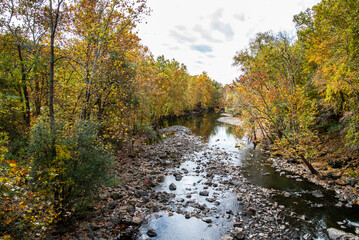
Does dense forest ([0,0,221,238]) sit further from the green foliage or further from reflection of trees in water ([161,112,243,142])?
reflection of trees in water ([161,112,243,142])

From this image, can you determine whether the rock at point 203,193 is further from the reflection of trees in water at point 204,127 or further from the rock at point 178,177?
the reflection of trees in water at point 204,127

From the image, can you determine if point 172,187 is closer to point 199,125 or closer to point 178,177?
point 178,177

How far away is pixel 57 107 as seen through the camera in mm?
11789

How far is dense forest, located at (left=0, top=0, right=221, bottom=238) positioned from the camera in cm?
523

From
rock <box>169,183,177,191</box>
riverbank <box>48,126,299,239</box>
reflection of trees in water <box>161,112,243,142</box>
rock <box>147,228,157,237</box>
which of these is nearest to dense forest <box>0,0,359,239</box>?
riverbank <box>48,126,299,239</box>

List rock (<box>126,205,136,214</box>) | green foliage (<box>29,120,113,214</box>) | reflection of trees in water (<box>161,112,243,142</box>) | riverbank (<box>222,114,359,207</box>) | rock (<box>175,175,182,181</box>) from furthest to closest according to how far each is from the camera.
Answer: reflection of trees in water (<box>161,112,243,142</box>) → rock (<box>175,175,182,181</box>) → riverbank (<box>222,114,359,207</box>) → rock (<box>126,205,136,214</box>) → green foliage (<box>29,120,113,214</box>)

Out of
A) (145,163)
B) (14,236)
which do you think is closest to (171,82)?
(145,163)

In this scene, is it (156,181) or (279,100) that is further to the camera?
(279,100)

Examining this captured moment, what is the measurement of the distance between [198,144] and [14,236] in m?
20.9

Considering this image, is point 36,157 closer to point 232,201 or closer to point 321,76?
point 232,201

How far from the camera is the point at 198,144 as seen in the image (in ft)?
79.7

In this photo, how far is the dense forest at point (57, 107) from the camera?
5.23 meters

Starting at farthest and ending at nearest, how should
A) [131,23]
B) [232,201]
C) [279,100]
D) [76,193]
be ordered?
[279,100] → [131,23] → [232,201] → [76,193]

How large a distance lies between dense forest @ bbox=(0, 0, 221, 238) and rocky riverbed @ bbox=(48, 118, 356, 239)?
1489 mm
